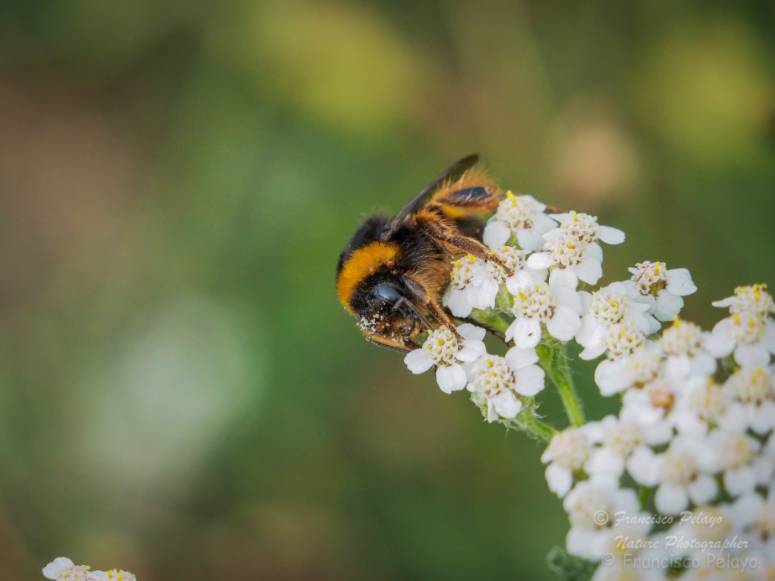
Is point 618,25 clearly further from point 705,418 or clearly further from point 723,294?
point 705,418

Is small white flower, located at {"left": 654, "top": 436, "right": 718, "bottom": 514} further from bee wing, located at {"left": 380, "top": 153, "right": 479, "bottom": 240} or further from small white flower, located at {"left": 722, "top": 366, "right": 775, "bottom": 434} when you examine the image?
bee wing, located at {"left": 380, "top": 153, "right": 479, "bottom": 240}

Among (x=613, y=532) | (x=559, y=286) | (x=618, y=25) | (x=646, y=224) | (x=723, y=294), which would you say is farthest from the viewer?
(x=618, y=25)

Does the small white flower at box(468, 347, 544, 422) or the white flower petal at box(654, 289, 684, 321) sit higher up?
the white flower petal at box(654, 289, 684, 321)

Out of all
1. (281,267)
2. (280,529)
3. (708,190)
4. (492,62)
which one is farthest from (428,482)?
(492,62)

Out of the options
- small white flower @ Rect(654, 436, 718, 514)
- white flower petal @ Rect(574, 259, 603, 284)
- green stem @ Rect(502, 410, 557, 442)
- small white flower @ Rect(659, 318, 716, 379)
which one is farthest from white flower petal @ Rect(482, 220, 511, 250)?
small white flower @ Rect(654, 436, 718, 514)

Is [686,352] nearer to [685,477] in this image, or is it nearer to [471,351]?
[685,477]

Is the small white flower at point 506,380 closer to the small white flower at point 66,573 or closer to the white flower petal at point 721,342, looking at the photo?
the white flower petal at point 721,342

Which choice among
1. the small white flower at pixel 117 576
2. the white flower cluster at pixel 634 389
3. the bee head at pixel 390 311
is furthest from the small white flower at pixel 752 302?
the small white flower at pixel 117 576

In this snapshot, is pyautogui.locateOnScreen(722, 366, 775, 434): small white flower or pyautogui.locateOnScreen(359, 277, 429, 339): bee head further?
pyautogui.locateOnScreen(359, 277, 429, 339): bee head
